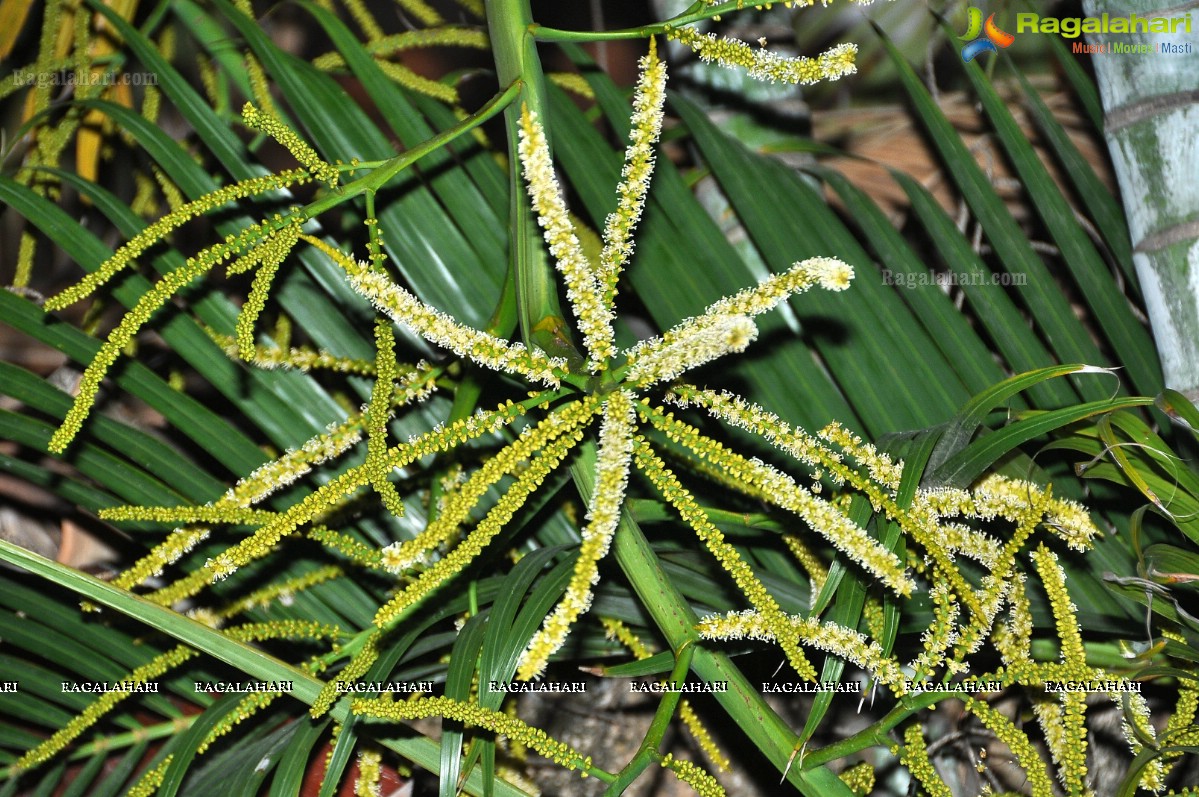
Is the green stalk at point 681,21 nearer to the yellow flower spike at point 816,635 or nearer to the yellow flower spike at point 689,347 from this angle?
the yellow flower spike at point 689,347

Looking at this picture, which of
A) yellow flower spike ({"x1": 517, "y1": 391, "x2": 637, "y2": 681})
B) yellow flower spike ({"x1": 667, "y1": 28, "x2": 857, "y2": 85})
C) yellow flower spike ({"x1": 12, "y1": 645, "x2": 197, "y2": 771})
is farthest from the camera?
yellow flower spike ({"x1": 12, "y1": 645, "x2": 197, "y2": 771})

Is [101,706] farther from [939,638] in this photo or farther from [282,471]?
[939,638]

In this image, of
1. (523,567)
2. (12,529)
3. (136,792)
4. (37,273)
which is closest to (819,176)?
(523,567)

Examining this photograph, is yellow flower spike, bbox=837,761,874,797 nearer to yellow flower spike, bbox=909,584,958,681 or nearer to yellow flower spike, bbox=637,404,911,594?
yellow flower spike, bbox=909,584,958,681

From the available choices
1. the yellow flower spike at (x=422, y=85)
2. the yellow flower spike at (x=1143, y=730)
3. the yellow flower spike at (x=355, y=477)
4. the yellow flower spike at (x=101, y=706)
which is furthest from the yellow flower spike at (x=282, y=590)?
the yellow flower spike at (x=1143, y=730)

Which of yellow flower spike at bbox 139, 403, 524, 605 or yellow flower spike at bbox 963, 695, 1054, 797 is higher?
yellow flower spike at bbox 139, 403, 524, 605

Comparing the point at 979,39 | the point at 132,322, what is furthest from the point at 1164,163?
the point at 132,322

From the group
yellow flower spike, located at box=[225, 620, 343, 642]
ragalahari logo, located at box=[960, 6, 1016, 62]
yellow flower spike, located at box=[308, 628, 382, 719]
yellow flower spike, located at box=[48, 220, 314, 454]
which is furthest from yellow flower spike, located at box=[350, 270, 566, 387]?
ragalahari logo, located at box=[960, 6, 1016, 62]
